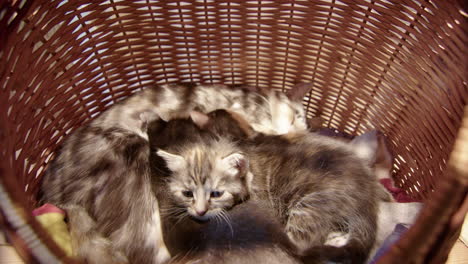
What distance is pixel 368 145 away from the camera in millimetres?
1751

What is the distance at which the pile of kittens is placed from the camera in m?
1.32

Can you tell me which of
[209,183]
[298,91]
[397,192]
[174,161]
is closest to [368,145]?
[397,192]

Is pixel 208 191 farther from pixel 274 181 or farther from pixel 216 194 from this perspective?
pixel 274 181

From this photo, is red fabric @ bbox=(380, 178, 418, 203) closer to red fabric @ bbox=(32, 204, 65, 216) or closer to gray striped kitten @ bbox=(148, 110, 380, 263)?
gray striped kitten @ bbox=(148, 110, 380, 263)

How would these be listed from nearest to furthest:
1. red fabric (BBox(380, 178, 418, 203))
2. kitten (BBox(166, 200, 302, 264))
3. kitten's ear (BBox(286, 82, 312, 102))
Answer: kitten (BBox(166, 200, 302, 264)) → red fabric (BBox(380, 178, 418, 203)) → kitten's ear (BBox(286, 82, 312, 102))

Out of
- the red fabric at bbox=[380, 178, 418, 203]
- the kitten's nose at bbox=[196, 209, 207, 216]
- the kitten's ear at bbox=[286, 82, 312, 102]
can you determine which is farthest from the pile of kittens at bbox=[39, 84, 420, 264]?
the kitten's ear at bbox=[286, 82, 312, 102]

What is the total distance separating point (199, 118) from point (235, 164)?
315mm

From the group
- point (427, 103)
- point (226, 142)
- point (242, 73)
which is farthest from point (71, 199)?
point (427, 103)

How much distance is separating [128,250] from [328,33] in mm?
1298

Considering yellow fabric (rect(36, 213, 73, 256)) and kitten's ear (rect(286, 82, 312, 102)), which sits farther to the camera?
kitten's ear (rect(286, 82, 312, 102))

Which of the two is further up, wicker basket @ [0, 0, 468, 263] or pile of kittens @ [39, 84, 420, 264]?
wicker basket @ [0, 0, 468, 263]

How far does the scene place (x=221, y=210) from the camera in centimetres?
151

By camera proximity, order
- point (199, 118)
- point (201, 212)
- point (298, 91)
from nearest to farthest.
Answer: point (201, 212) → point (199, 118) → point (298, 91)

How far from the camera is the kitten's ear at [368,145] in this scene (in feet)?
5.60
